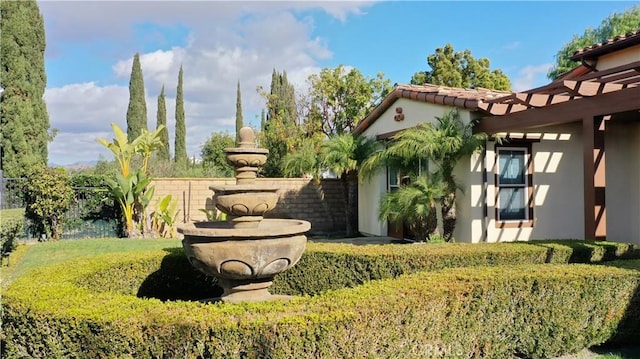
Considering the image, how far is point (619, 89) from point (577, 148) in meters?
3.88

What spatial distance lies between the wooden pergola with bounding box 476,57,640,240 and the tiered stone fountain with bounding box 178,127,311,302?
17.3ft

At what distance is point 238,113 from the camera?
3766 cm

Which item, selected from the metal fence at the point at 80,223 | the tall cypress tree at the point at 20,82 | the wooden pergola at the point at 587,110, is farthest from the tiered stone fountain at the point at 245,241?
the tall cypress tree at the point at 20,82

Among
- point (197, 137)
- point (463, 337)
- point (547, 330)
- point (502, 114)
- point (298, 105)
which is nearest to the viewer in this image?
point (463, 337)

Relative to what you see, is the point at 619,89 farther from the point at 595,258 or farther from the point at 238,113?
the point at 238,113

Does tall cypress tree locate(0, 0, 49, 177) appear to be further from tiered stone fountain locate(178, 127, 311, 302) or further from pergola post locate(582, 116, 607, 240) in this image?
pergola post locate(582, 116, 607, 240)

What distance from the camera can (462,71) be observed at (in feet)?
98.6

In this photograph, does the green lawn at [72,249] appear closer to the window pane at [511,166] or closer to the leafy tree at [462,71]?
the window pane at [511,166]

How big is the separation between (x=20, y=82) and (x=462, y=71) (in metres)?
24.3

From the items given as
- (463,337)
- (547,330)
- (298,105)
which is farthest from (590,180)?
(298,105)

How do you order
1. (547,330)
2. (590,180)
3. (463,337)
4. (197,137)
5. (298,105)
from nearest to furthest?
(463,337)
(547,330)
(590,180)
(298,105)
(197,137)

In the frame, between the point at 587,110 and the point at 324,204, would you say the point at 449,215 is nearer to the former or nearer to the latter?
the point at 587,110

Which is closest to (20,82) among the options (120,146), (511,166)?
(120,146)

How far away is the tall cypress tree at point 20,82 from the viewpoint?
1648cm
